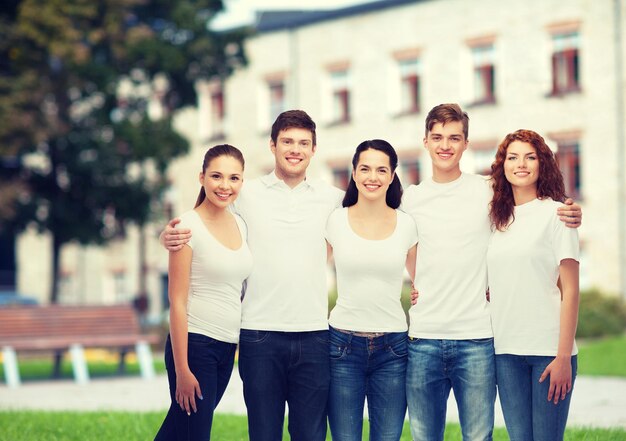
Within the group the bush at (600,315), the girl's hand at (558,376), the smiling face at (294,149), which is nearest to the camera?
the girl's hand at (558,376)

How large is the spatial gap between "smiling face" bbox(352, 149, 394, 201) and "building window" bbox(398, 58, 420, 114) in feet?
96.1

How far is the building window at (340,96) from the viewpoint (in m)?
37.2

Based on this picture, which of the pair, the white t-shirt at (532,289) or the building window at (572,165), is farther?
the building window at (572,165)

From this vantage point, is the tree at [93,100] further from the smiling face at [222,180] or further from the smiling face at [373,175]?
the smiling face at [373,175]

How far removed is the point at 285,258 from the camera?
584 centimetres

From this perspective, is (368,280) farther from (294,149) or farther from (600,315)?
(600,315)

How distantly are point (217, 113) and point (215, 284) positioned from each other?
1413 inches

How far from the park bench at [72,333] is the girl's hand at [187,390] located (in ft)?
37.4

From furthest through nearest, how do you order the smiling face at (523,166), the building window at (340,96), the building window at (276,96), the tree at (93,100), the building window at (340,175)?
the building window at (276,96) < the building window at (340,96) < the building window at (340,175) < the tree at (93,100) < the smiling face at (523,166)

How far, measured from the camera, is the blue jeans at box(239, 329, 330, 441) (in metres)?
5.82

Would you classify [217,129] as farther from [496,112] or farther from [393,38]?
[496,112]

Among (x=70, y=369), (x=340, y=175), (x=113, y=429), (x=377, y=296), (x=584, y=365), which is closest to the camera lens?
(x=377, y=296)

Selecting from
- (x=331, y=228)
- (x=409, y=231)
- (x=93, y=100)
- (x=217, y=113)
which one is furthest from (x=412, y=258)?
(x=217, y=113)

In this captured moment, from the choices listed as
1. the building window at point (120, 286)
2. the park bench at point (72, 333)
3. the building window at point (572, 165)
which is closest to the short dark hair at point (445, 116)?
the park bench at point (72, 333)
